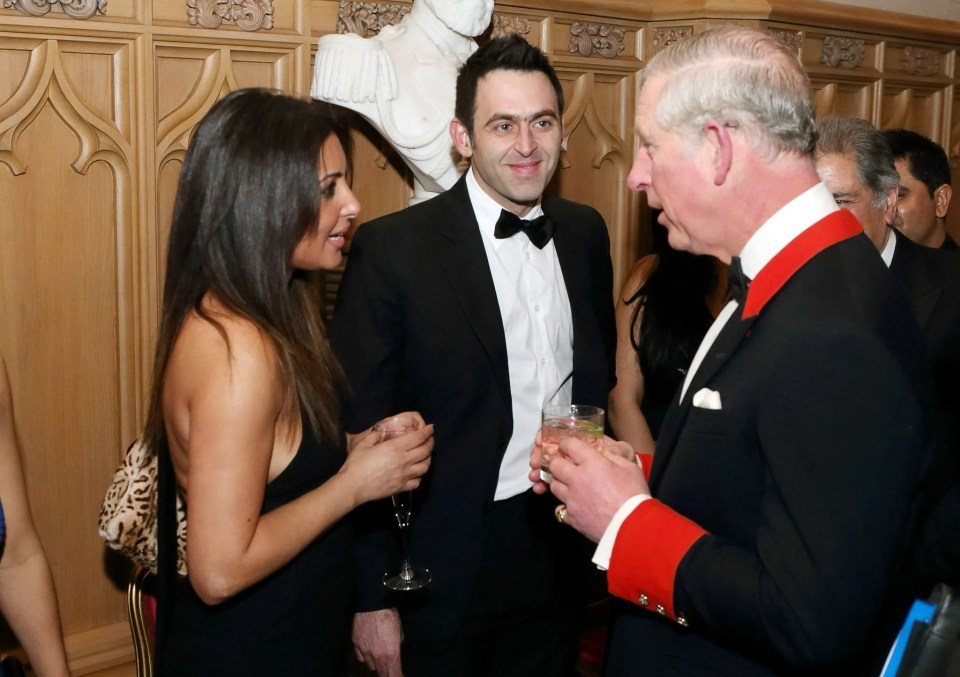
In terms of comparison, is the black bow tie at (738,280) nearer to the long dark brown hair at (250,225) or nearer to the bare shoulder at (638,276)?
the long dark brown hair at (250,225)

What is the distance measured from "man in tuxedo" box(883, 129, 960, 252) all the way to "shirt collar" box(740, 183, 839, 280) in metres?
2.38

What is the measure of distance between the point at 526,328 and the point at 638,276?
74cm

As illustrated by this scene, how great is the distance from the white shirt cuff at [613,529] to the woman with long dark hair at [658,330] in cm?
144

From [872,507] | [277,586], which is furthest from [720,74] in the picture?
[277,586]

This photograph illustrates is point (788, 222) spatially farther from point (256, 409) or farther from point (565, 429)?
point (256, 409)

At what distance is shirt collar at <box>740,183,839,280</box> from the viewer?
5.05 ft

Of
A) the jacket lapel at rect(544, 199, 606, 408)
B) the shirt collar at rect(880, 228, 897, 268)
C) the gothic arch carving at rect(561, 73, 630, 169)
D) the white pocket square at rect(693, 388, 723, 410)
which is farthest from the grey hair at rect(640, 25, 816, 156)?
the gothic arch carving at rect(561, 73, 630, 169)

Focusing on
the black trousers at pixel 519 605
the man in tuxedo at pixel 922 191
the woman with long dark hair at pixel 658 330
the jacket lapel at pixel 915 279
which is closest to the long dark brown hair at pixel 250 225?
the black trousers at pixel 519 605

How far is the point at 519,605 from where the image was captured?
259 cm

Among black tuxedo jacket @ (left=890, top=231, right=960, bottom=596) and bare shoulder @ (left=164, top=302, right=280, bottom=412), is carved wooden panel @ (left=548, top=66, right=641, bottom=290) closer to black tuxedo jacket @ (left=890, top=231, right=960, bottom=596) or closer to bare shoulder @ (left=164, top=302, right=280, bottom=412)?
black tuxedo jacket @ (left=890, top=231, right=960, bottom=596)

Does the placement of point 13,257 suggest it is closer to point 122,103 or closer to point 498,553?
point 122,103

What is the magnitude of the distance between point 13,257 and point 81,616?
1125 millimetres

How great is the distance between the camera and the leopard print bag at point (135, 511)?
2.11 meters

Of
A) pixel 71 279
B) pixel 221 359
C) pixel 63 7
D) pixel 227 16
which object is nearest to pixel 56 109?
pixel 63 7
